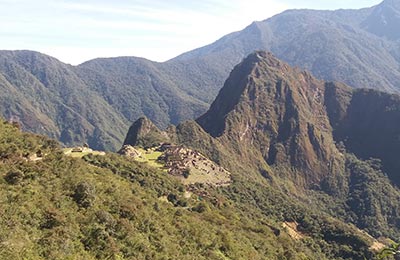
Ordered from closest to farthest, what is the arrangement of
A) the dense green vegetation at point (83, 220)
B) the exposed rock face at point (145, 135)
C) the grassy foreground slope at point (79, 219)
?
the grassy foreground slope at point (79, 219)
the dense green vegetation at point (83, 220)
the exposed rock face at point (145, 135)

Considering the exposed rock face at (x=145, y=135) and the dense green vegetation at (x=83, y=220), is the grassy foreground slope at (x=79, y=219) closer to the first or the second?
the dense green vegetation at (x=83, y=220)

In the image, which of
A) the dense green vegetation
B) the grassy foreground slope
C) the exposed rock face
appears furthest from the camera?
the exposed rock face

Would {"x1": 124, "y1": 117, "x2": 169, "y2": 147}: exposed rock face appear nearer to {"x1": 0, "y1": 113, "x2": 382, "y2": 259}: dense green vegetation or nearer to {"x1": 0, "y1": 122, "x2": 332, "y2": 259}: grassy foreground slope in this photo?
{"x1": 0, "y1": 113, "x2": 382, "y2": 259}: dense green vegetation

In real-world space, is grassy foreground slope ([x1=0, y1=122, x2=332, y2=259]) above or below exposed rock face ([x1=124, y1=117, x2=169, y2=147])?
above

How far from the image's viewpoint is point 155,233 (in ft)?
165

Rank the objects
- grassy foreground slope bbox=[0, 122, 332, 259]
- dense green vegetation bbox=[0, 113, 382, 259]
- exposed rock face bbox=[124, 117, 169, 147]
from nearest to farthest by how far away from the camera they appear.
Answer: grassy foreground slope bbox=[0, 122, 332, 259] < dense green vegetation bbox=[0, 113, 382, 259] < exposed rock face bbox=[124, 117, 169, 147]

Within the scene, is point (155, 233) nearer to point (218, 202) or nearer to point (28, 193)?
point (28, 193)

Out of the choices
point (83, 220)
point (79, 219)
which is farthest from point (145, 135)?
point (79, 219)

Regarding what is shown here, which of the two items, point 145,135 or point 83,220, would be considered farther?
point 145,135

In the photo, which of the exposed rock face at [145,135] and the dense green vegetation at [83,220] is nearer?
the dense green vegetation at [83,220]

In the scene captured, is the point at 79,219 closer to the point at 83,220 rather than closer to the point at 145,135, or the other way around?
the point at 83,220

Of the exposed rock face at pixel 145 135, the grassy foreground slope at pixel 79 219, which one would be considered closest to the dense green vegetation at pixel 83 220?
the grassy foreground slope at pixel 79 219

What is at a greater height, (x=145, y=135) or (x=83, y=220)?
(x=83, y=220)

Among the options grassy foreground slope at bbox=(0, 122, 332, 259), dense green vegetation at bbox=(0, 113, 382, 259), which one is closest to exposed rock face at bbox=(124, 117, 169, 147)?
dense green vegetation at bbox=(0, 113, 382, 259)
